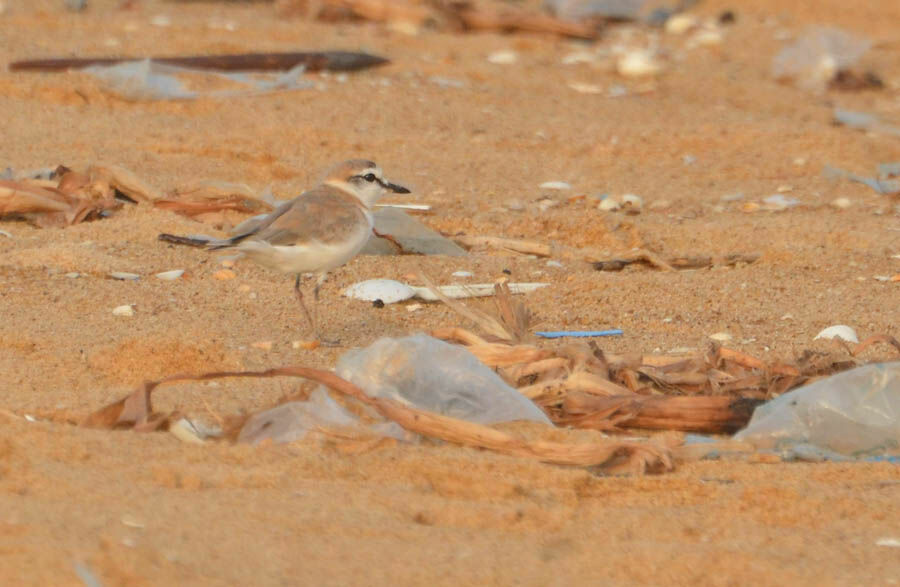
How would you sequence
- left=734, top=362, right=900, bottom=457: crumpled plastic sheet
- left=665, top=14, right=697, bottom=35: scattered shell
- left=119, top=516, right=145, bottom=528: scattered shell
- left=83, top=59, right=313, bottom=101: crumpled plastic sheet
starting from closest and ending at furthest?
left=119, top=516, right=145, bottom=528: scattered shell
left=734, top=362, right=900, bottom=457: crumpled plastic sheet
left=83, top=59, right=313, bottom=101: crumpled plastic sheet
left=665, top=14, right=697, bottom=35: scattered shell

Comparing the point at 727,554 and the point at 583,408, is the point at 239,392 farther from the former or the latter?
the point at 727,554

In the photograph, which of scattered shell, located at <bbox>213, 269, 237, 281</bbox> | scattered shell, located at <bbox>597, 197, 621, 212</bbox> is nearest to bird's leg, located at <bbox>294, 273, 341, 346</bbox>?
scattered shell, located at <bbox>213, 269, 237, 281</bbox>

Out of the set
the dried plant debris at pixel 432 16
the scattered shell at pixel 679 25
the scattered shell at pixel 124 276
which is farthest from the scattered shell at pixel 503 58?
the scattered shell at pixel 124 276

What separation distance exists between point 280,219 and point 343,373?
3.73ft

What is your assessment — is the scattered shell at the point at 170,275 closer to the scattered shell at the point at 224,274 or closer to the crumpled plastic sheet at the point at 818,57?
the scattered shell at the point at 224,274

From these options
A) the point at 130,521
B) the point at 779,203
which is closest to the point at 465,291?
the point at 779,203

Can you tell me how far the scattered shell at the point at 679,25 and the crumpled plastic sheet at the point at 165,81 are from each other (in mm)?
4359

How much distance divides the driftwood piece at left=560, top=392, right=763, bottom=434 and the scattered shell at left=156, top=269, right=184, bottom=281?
203 centimetres

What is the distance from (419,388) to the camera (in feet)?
11.4

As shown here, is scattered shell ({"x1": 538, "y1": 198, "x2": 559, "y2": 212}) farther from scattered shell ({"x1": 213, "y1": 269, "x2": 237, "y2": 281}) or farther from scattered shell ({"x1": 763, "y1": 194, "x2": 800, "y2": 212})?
scattered shell ({"x1": 213, "y1": 269, "x2": 237, "y2": 281})

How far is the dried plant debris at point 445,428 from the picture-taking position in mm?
3223

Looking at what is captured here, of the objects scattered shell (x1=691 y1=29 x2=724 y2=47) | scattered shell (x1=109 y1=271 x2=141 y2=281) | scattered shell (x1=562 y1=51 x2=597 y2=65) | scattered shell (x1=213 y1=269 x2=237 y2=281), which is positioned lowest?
scattered shell (x1=691 y1=29 x2=724 y2=47)

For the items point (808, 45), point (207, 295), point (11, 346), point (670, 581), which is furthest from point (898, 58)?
point (670, 581)

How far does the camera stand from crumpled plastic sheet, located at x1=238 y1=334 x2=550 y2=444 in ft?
11.0
